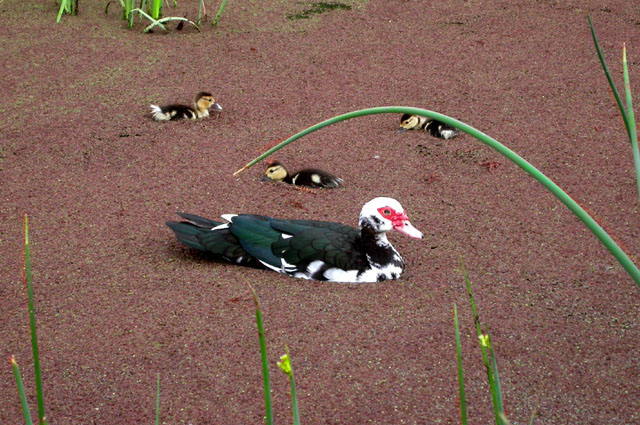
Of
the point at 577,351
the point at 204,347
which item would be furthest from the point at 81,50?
the point at 577,351

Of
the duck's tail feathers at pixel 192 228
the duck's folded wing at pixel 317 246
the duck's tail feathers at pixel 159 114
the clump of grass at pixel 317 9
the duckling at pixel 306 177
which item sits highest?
the clump of grass at pixel 317 9

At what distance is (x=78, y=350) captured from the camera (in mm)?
2631

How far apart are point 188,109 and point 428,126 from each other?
140cm

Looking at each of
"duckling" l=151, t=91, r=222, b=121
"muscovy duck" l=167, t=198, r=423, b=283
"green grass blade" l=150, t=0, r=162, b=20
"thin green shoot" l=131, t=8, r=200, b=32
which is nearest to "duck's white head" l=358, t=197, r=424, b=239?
"muscovy duck" l=167, t=198, r=423, b=283

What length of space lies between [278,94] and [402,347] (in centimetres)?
263

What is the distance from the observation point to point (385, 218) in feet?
10.3

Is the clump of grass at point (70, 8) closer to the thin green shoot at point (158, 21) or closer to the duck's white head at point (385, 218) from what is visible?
the thin green shoot at point (158, 21)

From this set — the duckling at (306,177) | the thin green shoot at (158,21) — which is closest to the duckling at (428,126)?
the duckling at (306,177)

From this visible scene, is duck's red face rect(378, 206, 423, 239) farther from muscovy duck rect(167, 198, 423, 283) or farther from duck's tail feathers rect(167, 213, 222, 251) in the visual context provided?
duck's tail feathers rect(167, 213, 222, 251)

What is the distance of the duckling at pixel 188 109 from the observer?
14.8ft

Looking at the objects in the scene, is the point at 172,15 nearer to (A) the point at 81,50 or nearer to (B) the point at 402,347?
(A) the point at 81,50

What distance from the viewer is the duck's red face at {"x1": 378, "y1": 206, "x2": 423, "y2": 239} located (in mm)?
3148

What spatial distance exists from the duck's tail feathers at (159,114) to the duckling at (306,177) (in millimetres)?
908

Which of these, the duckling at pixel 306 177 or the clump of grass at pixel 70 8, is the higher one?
the duckling at pixel 306 177
